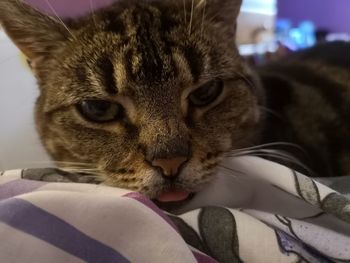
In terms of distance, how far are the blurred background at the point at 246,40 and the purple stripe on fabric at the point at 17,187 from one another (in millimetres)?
393

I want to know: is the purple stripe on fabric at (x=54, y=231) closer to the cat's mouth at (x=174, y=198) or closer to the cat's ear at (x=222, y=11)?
the cat's mouth at (x=174, y=198)

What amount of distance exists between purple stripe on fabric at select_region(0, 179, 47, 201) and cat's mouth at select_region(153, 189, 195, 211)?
23 cm

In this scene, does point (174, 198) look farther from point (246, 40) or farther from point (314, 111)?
point (246, 40)

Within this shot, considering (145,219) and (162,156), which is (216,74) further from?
(145,219)

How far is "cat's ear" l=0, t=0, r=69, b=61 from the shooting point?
39.3 inches

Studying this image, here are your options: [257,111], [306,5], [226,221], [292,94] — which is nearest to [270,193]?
[226,221]

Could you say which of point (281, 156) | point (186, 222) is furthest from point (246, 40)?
point (186, 222)

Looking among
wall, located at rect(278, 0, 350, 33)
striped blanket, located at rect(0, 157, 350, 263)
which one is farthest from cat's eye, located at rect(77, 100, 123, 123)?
wall, located at rect(278, 0, 350, 33)

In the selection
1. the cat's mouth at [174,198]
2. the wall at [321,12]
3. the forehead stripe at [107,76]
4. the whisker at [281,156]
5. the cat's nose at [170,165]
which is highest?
the wall at [321,12]

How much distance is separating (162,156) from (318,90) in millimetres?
697

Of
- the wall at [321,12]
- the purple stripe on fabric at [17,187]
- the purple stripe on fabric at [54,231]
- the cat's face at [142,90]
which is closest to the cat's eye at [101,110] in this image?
the cat's face at [142,90]

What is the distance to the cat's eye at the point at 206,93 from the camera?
99 cm

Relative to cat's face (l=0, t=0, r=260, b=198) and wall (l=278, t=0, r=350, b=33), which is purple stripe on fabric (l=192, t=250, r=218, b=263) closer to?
cat's face (l=0, t=0, r=260, b=198)

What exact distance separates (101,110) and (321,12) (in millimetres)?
3182
